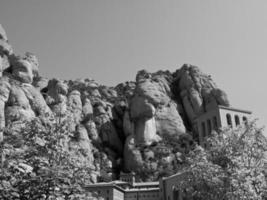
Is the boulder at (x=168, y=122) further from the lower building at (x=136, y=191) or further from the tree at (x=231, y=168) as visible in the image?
the tree at (x=231, y=168)

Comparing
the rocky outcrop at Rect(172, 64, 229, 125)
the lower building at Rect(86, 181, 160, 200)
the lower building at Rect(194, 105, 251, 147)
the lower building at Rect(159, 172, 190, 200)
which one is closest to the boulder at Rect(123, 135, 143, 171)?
the lower building at Rect(86, 181, 160, 200)

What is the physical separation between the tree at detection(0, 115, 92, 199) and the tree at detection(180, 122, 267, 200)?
823cm

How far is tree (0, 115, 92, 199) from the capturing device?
836cm

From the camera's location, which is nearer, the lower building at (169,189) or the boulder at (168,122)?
the lower building at (169,189)

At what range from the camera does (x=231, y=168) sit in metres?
16.4

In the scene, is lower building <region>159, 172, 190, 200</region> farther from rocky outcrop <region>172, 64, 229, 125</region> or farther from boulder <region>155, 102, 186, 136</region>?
rocky outcrop <region>172, 64, 229, 125</region>

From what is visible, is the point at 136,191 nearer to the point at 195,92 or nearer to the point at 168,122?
the point at 168,122

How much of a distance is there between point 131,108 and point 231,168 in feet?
265

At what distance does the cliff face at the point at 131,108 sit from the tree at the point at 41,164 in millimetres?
67846

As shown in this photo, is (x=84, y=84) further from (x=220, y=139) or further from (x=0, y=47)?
(x=220, y=139)

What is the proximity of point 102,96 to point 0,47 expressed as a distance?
38171mm

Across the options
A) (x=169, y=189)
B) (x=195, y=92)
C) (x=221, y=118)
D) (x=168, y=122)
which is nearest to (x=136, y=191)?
(x=169, y=189)

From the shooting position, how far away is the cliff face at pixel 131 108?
84812 millimetres

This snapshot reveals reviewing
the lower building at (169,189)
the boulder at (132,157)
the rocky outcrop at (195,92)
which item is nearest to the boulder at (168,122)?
the rocky outcrop at (195,92)
